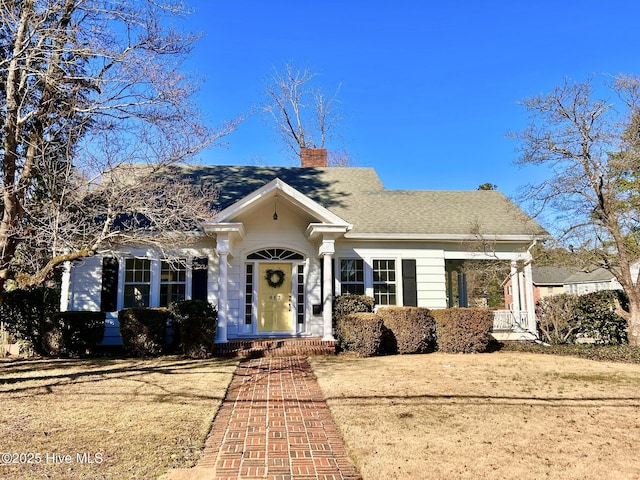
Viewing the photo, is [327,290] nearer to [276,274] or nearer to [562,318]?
[276,274]

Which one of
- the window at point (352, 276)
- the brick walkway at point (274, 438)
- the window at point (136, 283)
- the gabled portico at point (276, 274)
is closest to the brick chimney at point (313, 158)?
the gabled portico at point (276, 274)

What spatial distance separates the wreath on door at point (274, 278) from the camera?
43.4 ft

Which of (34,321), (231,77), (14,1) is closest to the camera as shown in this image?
(14,1)

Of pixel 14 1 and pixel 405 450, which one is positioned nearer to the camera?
pixel 405 450

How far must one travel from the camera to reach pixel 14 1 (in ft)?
28.2

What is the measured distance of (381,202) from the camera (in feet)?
51.3

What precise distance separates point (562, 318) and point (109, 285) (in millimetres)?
13563

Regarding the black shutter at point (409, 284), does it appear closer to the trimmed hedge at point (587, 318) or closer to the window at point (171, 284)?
the trimmed hedge at point (587, 318)

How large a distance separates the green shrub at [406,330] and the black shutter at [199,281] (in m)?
5.29

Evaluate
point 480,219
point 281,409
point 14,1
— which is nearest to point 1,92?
point 14,1

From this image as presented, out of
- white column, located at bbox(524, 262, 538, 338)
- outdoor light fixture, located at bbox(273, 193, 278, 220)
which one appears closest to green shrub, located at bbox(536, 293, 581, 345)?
white column, located at bbox(524, 262, 538, 338)

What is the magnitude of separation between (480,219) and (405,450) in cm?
1158

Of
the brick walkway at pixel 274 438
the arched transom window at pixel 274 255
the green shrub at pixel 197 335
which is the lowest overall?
the brick walkway at pixel 274 438

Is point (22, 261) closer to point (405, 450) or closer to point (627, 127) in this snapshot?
point (405, 450)
